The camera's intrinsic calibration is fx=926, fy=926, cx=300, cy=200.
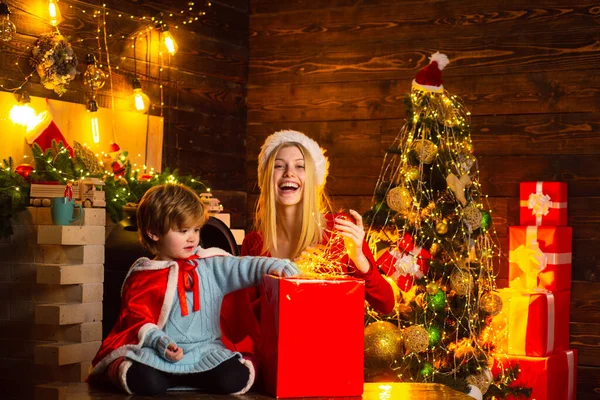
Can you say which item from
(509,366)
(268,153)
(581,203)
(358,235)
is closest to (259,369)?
(358,235)

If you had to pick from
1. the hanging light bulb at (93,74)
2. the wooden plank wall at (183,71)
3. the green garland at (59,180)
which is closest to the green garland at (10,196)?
the green garland at (59,180)

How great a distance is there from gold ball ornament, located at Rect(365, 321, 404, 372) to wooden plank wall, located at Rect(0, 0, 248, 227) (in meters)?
1.94

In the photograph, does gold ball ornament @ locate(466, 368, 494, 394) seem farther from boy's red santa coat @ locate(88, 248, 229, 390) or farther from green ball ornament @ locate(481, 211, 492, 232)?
boy's red santa coat @ locate(88, 248, 229, 390)

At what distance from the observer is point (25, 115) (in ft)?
14.0

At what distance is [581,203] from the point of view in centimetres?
479

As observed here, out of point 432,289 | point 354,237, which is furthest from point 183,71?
point 354,237

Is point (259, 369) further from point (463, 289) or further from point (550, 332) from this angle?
point (550, 332)

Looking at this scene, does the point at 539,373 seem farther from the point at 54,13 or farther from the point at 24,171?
the point at 54,13

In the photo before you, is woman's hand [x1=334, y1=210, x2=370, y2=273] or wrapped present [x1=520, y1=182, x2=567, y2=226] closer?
woman's hand [x1=334, y1=210, x2=370, y2=273]

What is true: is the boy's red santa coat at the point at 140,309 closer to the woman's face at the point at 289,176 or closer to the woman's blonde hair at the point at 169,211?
the woman's blonde hair at the point at 169,211

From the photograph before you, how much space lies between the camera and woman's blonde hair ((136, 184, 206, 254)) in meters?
2.28

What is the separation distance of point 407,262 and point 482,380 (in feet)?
1.89

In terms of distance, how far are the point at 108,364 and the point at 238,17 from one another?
3.75 m

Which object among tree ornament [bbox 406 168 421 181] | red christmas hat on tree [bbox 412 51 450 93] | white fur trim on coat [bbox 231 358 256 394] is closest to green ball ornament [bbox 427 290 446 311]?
tree ornament [bbox 406 168 421 181]
